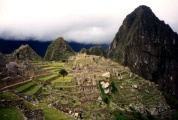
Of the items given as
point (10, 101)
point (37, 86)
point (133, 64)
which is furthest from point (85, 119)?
point (133, 64)

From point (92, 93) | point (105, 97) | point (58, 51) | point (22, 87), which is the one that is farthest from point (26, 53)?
point (22, 87)

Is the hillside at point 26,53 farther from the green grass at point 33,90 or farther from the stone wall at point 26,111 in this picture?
the stone wall at point 26,111

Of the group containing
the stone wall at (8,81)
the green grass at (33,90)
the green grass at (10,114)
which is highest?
the green grass at (10,114)

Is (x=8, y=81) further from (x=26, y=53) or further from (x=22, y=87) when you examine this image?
(x=26, y=53)

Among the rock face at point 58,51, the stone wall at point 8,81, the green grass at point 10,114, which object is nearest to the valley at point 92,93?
the stone wall at point 8,81

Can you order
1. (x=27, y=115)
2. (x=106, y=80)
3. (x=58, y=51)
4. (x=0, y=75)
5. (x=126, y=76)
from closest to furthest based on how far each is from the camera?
(x=27, y=115)
(x=0, y=75)
(x=106, y=80)
(x=126, y=76)
(x=58, y=51)

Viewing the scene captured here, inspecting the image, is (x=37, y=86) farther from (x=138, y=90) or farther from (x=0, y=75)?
(x=138, y=90)
